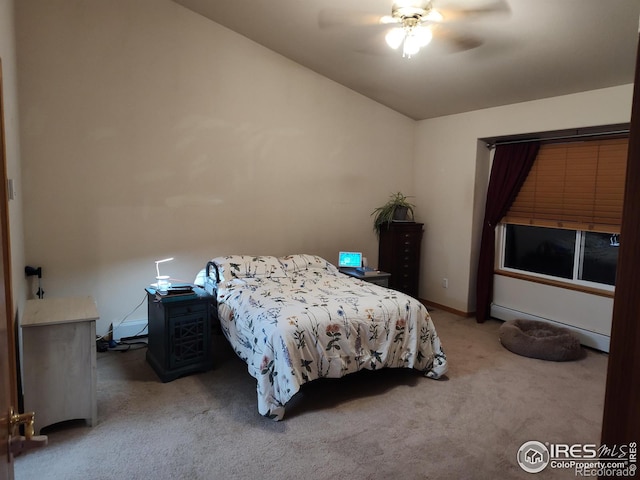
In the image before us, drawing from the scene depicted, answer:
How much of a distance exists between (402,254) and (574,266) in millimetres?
1751

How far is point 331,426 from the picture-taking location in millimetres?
2512

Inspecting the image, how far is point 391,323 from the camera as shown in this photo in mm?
3012

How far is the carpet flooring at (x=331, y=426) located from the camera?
2125 millimetres

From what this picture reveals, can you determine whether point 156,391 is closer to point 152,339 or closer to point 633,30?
point 152,339

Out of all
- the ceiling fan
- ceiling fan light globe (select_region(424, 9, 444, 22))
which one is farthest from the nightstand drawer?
ceiling fan light globe (select_region(424, 9, 444, 22))

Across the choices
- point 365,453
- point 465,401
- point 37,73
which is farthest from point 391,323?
point 37,73

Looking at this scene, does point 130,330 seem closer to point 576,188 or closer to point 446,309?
point 446,309

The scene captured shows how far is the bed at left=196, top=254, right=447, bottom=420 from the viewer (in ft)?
8.48

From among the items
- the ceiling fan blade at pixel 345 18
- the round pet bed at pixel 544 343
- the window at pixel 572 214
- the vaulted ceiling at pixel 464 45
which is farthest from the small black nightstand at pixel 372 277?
the ceiling fan blade at pixel 345 18

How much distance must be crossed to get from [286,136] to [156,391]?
275 cm

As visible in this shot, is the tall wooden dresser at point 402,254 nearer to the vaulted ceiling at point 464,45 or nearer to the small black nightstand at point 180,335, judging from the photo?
the vaulted ceiling at point 464,45

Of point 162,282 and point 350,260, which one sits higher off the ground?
point 350,260

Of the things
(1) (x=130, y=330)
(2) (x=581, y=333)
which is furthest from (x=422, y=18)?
(1) (x=130, y=330)

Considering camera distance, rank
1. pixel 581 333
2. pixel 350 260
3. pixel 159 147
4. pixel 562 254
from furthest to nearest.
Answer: pixel 350 260 → pixel 562 254 → pixel 581 333 → pixel 159 147
